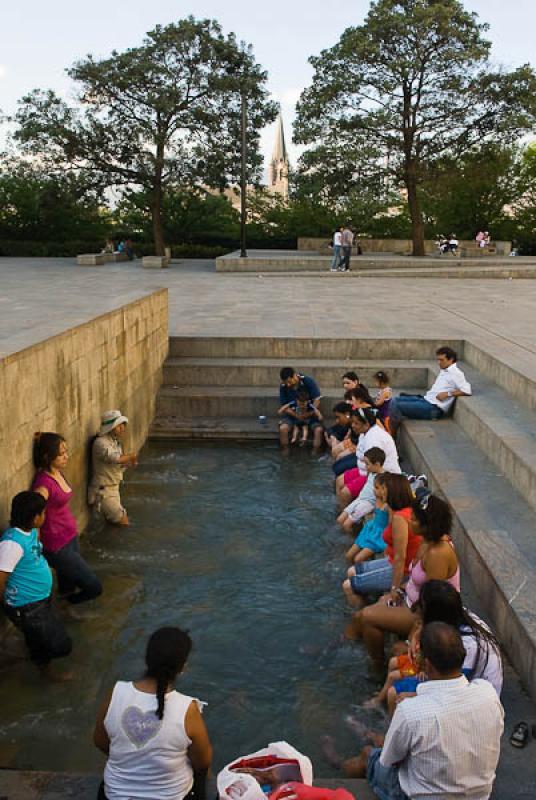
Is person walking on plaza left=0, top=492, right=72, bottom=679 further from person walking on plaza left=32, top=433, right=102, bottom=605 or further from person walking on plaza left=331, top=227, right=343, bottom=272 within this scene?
person walking on plaza left=331, top=227, right=343, bottom=272

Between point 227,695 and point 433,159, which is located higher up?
point 433,159

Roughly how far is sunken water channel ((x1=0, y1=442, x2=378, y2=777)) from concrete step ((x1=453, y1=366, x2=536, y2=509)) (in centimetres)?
168

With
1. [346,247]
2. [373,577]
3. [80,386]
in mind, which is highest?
[346,247]

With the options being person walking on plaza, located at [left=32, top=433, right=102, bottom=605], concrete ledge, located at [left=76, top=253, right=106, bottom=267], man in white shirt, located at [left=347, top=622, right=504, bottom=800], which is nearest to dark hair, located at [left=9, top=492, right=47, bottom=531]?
person walking on plaza, located at [left=32, top=433, right=102, bottom=605]

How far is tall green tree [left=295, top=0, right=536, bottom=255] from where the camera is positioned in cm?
2872

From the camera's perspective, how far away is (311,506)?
849 cm

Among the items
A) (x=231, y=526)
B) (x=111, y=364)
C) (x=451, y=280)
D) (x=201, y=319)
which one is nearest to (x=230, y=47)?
(x=451, y=280)

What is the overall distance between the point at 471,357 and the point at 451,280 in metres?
14.4

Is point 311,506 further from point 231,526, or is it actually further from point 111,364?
point 111,364

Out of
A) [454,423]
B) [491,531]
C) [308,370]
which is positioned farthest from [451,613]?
[308,370]

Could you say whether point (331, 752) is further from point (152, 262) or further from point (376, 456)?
point (152, 262)

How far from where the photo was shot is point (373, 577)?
585cm

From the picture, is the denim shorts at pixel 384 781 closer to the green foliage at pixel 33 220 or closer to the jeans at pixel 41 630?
the jeans at pixel 41 630

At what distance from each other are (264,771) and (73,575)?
300cm
